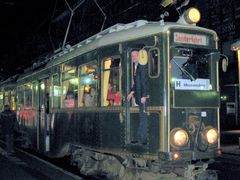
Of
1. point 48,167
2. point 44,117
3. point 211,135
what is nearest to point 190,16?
point 211,135

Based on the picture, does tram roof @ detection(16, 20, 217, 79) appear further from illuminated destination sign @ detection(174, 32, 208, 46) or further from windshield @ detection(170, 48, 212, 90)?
windshield @ detection(170, 48, 212, 90)

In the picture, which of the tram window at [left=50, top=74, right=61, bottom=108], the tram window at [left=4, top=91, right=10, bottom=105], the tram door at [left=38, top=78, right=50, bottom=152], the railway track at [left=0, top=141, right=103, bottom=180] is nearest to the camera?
the railway track at [left=0, top=141, right=103, bottom=180]

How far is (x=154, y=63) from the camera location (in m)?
7.40

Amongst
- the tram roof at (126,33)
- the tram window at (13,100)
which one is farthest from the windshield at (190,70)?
the tram window at (13,100)

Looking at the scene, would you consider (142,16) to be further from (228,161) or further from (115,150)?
(115,150)

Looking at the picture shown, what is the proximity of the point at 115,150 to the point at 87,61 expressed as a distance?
2.26 m

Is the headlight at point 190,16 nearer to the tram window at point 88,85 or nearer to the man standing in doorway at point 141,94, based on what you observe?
the man standing in doorway at point 141,94

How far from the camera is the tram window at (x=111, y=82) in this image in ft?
26.4

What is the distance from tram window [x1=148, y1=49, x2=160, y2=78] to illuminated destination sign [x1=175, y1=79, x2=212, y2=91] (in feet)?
1.31

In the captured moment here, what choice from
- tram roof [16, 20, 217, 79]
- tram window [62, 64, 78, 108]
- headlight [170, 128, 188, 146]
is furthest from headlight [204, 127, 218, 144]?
tram window [62, 64, 78, 108]

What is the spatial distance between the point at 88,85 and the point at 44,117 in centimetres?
413

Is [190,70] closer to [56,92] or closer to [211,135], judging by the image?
[211,135]

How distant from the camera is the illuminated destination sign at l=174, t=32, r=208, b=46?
291 inches

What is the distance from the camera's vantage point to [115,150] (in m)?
8.01
